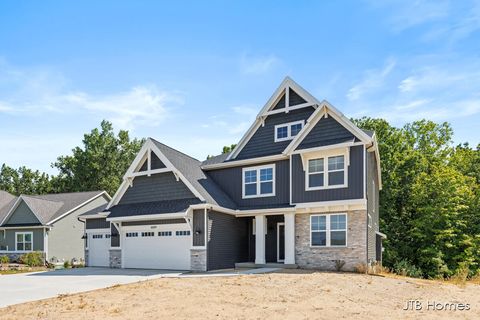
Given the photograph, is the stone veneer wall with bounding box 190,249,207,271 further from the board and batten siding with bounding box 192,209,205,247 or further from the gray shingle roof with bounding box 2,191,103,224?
the gray shingle roof with bounding box 2,191,103,224

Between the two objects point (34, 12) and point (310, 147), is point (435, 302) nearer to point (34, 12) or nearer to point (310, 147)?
point (310, 147)

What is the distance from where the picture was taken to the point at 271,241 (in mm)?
21875

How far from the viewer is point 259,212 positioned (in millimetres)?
21000

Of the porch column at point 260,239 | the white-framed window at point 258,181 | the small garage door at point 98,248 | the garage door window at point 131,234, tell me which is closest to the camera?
the porch column at point 260,239

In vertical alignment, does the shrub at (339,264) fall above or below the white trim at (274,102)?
below

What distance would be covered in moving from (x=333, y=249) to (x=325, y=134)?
5513 millimetres

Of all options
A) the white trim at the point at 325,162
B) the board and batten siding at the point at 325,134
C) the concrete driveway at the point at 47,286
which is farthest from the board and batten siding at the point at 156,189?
the board and batten siding at the point at 325,134

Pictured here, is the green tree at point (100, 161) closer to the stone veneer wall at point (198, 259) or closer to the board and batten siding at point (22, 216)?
the board and batten siding at point (22, 216)

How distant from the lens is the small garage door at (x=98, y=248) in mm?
23984

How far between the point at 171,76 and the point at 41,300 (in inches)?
346

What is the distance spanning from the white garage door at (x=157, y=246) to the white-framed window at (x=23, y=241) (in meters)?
14.7

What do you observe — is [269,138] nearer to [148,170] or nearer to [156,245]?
[148,170]

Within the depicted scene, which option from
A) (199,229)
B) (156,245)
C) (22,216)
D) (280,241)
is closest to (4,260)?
(22,216)

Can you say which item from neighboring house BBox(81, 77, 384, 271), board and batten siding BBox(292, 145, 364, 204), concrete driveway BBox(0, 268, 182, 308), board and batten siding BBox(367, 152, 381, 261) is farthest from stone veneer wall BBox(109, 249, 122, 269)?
board and batten siding BBox(367, 152, 381, 261)
